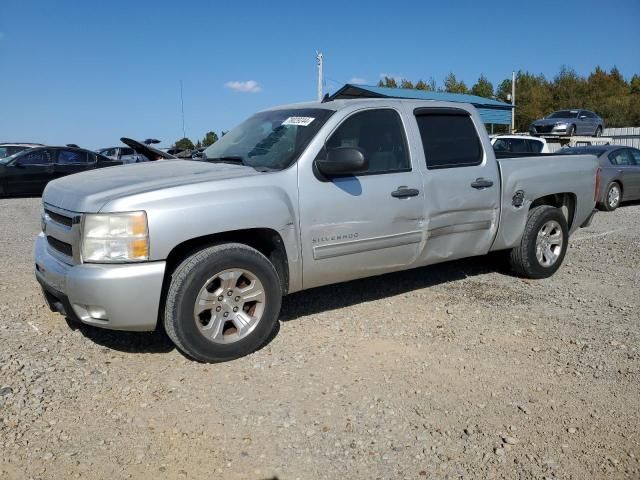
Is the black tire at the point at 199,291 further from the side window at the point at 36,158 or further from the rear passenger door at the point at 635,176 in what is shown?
the side window at the point at 36,158

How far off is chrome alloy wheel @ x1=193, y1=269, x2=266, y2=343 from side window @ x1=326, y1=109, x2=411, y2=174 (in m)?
1.32

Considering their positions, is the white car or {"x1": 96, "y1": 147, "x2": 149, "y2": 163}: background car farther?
{"x1": 96, "y1": 147, "x2": 149, "y2": 163}: background car

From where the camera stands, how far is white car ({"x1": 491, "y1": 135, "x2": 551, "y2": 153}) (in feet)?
44.7

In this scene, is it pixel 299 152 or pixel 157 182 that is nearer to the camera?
pixel 157 182

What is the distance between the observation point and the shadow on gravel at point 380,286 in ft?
17.1

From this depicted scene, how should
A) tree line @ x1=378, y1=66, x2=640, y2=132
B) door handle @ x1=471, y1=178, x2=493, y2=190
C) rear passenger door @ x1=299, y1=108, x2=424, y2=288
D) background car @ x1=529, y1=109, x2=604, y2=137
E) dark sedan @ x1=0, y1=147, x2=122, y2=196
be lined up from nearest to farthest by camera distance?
rear passenger door @ x1=299, y1=108, x2=424, y2=288 → door handle @ x1=471, y1=178, x2=493, y2=190 → dark sedan @ x1=0, y1=147, x2=122, y2=196 → background car @ x1=529, y1=109, x2=604, y2=137 → tree line @ x1=378, y1=66, x2=640, y2=132

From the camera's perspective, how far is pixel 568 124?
25.8 meters

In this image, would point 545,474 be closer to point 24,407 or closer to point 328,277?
point 328,277

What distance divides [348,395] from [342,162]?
165 cm

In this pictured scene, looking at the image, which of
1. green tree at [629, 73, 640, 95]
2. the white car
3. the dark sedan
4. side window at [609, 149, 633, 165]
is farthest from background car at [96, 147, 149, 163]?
green tree at [629, 73, 640, 95]

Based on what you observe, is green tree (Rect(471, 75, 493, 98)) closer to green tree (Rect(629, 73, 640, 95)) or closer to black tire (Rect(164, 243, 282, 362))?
green tree (Rect(629, 73, 640, 95))

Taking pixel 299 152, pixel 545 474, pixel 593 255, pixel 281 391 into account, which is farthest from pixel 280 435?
pixel 593 255

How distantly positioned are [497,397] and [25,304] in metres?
4.06

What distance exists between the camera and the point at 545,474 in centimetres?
272
